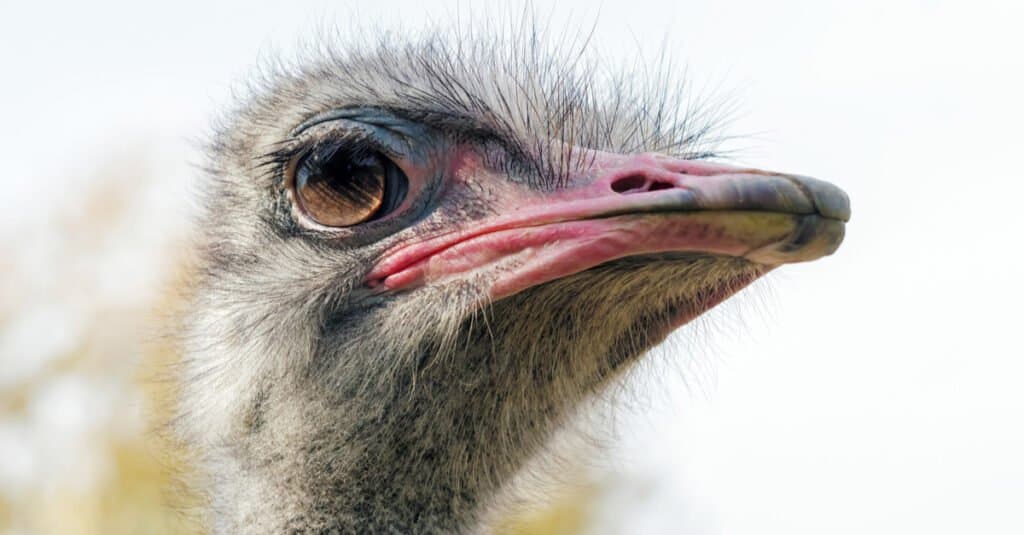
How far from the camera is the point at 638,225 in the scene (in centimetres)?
210

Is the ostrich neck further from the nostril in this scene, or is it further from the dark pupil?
the nostril

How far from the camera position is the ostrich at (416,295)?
2.37 meters

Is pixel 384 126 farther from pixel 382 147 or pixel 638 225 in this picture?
pixel 638 225

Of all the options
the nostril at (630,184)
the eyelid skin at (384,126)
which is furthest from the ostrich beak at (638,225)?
the eyelid skin at (384,126)

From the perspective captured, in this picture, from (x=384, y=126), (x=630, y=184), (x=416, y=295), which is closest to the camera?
(x=630, y=184)

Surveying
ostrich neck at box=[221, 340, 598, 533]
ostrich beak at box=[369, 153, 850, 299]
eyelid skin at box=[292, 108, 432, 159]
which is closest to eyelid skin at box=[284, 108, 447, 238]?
eyelid skin at box=[292, 108, 432, 159]

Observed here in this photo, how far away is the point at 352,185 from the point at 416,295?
0.26 m

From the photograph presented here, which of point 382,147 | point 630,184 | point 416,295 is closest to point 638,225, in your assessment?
point 630,184

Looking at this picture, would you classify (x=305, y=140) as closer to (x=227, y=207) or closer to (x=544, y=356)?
(x=227, y=207)

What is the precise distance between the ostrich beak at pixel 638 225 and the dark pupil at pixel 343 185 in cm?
13

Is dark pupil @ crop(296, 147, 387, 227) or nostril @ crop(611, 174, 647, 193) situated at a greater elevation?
dark pupil @ crop(296, 147, 387, 227)

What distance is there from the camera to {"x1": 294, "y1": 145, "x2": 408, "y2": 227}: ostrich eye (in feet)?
8.27

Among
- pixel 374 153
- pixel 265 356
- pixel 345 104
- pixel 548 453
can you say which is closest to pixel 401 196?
pixel 374 153

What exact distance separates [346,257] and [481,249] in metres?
0.30
